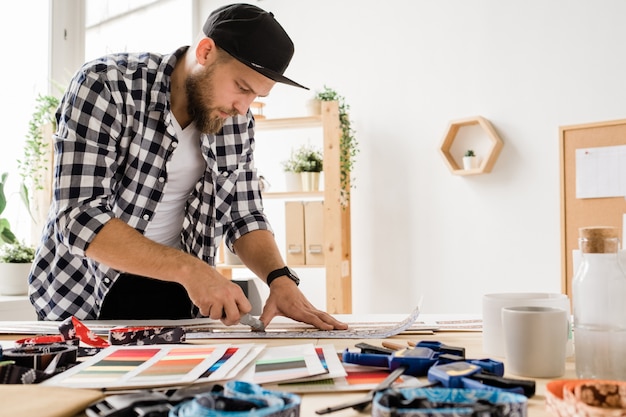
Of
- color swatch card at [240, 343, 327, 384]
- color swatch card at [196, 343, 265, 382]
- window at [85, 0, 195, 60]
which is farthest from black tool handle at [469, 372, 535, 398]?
window at [85, 0, 195, 60]

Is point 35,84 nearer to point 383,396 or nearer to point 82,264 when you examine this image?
point 82,264

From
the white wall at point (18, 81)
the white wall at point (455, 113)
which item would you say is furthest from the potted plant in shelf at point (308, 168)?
the white wall at point (18, 81)

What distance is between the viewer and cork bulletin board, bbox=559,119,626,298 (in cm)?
292

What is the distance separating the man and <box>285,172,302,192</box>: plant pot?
1818mm

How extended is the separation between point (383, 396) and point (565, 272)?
109 inches

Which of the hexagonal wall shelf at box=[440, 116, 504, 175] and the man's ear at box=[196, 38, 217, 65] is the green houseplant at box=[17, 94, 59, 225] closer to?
the man's ear at box=[196, 38, 217, 65]

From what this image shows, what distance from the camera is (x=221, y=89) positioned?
153 cm

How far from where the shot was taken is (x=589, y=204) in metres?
2.98

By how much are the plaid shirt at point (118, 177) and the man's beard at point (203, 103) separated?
0.04 m

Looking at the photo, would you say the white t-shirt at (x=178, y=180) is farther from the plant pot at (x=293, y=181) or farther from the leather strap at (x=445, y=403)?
the plant pot at (x=293, y=181)

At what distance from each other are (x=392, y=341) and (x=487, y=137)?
258 centimetres

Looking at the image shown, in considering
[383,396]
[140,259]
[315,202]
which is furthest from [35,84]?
[383,396]

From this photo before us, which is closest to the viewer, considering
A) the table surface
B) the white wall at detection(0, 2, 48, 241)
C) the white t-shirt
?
the table surface

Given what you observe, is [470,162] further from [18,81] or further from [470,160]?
[18,81]
